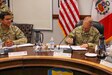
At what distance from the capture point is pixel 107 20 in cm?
455

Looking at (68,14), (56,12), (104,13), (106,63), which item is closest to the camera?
(106,63)

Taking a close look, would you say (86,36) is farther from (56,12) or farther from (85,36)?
(56,12)

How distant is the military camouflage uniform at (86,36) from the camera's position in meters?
3.41

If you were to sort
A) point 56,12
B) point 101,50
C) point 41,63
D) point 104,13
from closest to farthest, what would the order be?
point 101,50, point 41,63, point 104,13, point 56,12

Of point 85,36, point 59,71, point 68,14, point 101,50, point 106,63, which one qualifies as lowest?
point 59,71

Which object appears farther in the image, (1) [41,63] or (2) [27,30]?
(2) [27,30]

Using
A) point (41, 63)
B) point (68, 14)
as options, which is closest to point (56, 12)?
point (68, 14)

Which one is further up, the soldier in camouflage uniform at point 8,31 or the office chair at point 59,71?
the soldier in camouflage uniform at point 8,31

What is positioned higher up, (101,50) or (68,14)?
(68,14)

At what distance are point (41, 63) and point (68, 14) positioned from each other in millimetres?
2164

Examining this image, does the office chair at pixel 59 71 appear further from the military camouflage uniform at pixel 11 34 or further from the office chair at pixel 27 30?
the office chair at pixel 27 30

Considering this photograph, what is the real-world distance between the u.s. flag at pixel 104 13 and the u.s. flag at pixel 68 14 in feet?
1.21

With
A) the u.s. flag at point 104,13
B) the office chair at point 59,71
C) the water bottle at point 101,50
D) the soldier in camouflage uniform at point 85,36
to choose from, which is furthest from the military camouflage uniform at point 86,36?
the u.s. flag at point 104,13

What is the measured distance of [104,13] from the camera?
14.9ft
